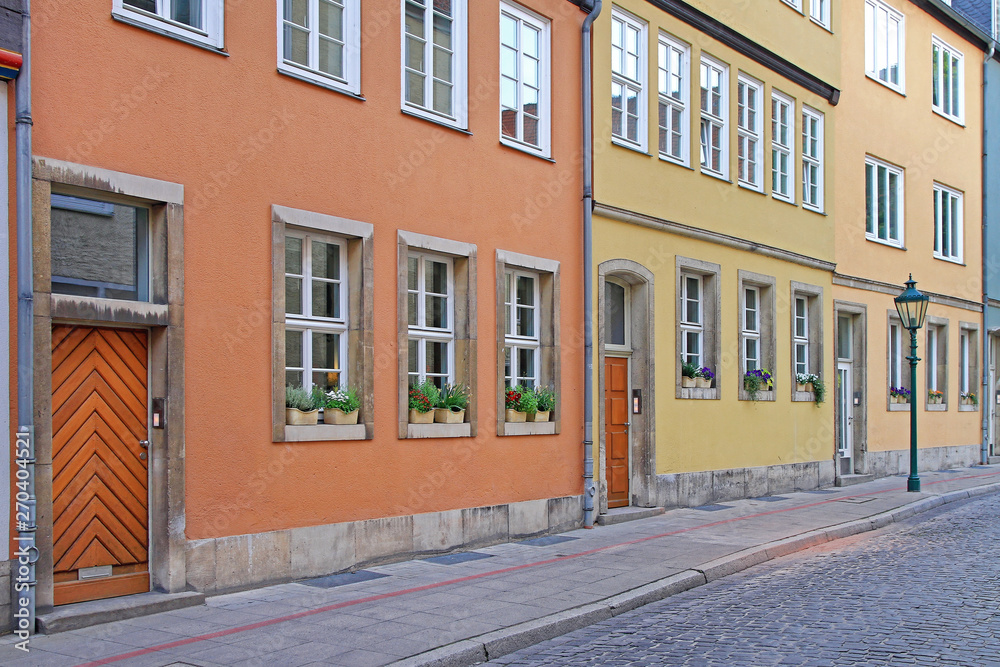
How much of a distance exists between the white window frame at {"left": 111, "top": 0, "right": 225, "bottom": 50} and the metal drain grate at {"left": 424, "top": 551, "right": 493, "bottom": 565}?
568 centimetres

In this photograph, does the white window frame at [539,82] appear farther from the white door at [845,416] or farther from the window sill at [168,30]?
the white door at [845,416]

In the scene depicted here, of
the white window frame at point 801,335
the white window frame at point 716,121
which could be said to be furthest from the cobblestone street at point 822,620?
the white window frame at point 801,335

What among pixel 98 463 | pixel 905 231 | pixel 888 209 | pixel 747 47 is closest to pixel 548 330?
pixel 98 463

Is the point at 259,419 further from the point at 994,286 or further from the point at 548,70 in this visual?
the point at 994,286

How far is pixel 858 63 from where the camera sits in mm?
22719

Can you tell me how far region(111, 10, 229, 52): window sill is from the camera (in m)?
8.66

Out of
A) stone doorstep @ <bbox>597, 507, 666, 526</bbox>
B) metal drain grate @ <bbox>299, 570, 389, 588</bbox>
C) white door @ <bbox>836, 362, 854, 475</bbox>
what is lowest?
stone doorstep @ <bbox>597, 507, 666, 526</bbox>

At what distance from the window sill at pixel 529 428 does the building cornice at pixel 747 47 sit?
22.7 ft

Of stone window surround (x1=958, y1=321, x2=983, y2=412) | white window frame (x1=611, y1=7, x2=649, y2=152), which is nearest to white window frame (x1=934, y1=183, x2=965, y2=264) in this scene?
stone window surround (x1=958, y1=321, x2=983, y2=412)

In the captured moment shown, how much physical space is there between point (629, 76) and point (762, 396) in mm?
6453

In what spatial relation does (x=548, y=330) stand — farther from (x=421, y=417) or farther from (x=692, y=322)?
(x=692, y=322)

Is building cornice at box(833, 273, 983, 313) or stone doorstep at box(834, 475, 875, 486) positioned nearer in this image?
stone doorstep at box(834, 475, 875, 486)

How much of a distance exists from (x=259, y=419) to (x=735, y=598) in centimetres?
474

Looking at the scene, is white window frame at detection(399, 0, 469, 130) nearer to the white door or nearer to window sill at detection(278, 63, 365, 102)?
window sill at detection(278, 63, 365, 102)
